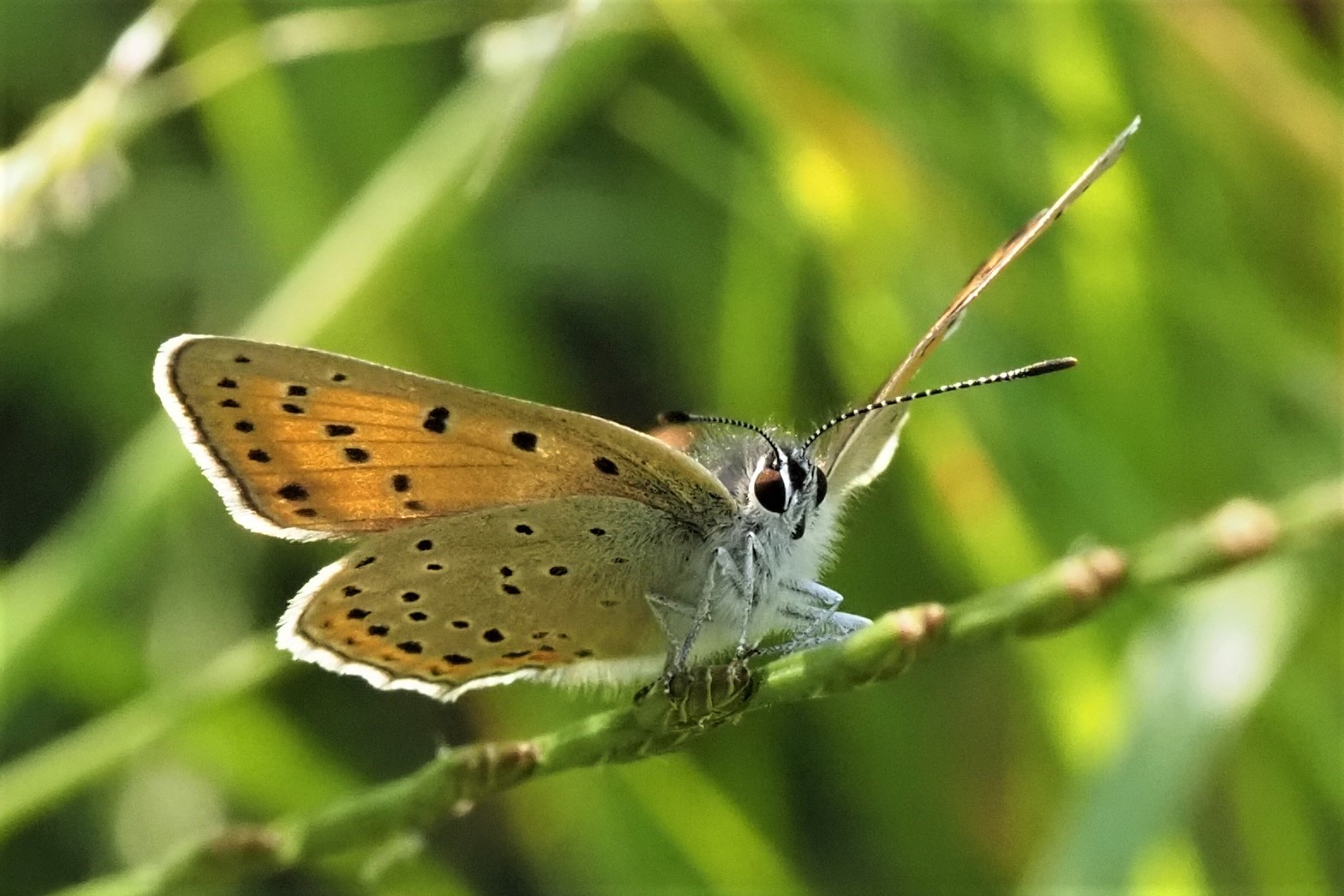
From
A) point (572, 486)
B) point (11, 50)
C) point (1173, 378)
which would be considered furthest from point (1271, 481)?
point (11, 50)

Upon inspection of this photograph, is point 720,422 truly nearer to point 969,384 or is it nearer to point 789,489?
point 789,489

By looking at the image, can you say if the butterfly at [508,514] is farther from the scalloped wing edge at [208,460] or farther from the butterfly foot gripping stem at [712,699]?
the butterfly foot gripping stem at [712,699]

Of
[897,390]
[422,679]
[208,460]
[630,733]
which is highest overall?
[897,390]

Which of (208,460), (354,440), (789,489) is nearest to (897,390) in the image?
(789,489)

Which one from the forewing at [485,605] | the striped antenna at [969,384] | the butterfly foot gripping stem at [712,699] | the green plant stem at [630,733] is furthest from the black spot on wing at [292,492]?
the striped antenna at [969,384]

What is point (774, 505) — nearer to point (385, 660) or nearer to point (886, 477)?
point (385, 660)

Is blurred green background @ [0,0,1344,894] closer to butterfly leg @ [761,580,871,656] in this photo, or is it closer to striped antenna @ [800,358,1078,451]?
butterfly leg @ [761,580,871,656]
